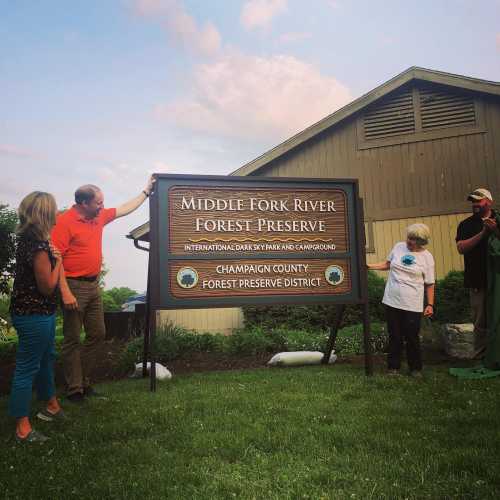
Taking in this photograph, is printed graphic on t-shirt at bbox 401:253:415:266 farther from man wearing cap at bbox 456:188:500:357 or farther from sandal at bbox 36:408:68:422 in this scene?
sandal at bbox 36:408:68:422

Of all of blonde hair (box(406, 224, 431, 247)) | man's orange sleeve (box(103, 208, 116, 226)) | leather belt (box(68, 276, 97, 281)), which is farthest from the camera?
blonde hair (box(406, 224, 431, 247))

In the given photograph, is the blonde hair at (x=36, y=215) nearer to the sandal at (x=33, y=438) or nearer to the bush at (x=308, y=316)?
the sandal at (x=33, y=438)

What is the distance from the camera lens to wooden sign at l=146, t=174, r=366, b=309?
583 cm

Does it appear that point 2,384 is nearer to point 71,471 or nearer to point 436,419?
point 71,471

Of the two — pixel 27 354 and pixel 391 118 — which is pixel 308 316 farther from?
pixel 27 354

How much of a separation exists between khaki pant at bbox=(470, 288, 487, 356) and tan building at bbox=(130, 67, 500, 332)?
556 cm

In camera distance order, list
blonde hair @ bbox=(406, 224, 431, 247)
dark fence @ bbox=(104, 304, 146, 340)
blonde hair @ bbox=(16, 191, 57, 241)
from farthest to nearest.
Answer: dark fence @ bbox=(104, 304, 146, 340), blonde hair @ bbox=(406, 224, 431, 247), blonde hair @ bbox=(16, 191, 57, 241)

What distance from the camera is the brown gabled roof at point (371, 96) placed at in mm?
11531

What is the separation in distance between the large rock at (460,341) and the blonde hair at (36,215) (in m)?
6.05

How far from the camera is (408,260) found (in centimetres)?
584

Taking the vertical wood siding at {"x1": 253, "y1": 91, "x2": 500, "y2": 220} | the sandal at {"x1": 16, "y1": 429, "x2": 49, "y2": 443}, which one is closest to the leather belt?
the sandal at {"x1": 16, "y1": 429, "x2": 49, "y2": 443}

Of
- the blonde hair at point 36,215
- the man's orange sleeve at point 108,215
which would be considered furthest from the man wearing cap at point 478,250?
the blonde hair at point 36,215

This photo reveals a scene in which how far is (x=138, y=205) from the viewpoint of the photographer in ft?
18.4

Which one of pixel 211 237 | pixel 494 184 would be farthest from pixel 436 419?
pixel 494 184
